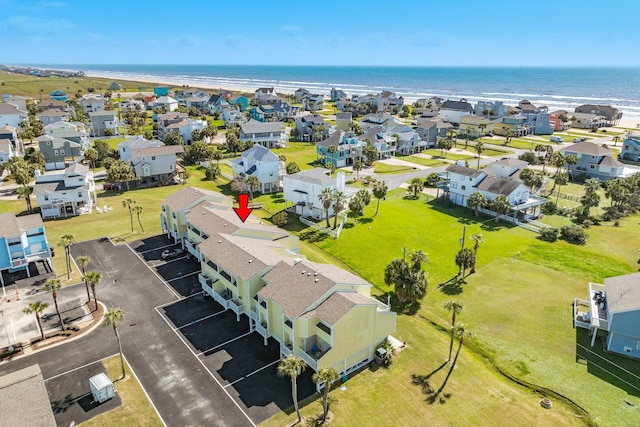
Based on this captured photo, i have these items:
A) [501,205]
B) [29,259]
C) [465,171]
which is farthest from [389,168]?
[29,259]

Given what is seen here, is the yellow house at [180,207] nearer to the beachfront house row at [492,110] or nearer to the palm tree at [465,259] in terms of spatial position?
the palm tree at [465,259]

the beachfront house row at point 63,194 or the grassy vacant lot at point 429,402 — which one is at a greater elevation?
the beachfront house row at point 63,194

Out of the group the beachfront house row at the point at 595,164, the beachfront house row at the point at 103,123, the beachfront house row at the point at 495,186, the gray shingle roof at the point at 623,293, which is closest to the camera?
the gray shingle roof at the point at 623,293

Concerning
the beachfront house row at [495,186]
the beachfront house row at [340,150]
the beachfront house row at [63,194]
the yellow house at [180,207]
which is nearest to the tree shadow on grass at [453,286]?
the beachfront house row at [495,186]

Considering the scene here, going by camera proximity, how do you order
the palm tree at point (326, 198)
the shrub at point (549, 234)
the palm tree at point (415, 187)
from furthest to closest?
the palm tree at point (415, 187) < the palm tree at point (326, 198) < the shrub at point (549, 234)

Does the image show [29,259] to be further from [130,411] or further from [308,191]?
[308,191]

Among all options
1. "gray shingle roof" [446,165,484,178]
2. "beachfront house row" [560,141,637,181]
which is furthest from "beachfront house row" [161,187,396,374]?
"beachfront house row" [560,141,637,181]

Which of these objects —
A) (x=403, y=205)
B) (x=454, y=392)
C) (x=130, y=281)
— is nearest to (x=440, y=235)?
(x=403, y=205)

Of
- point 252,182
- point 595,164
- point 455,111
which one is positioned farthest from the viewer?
point 455,111
